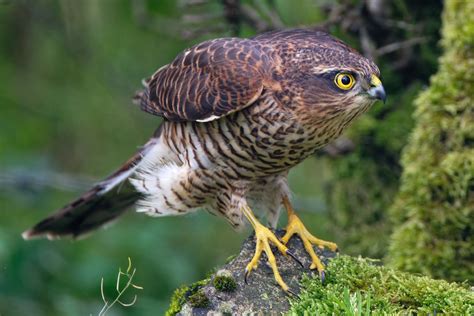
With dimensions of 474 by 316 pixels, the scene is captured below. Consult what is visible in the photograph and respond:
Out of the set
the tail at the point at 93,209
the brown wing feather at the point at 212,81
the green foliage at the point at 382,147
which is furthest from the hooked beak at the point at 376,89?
the tail at the point at 93,209

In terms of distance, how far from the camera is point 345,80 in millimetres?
3748

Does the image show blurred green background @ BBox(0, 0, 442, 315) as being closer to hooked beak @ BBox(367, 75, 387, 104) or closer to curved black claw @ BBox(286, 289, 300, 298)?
hooked beak @ BBox(367, 75, 387, 104)

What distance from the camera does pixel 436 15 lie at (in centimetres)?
546

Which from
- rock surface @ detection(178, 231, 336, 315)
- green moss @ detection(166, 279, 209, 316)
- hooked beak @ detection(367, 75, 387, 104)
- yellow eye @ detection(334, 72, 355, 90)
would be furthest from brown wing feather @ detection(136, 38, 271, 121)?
green moss @ detection(166, 279, 209, 316)

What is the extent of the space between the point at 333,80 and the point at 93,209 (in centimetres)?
211

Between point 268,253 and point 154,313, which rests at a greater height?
point 268,253

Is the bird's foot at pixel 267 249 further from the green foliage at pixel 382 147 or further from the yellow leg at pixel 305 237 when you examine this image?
the green foliage at pixel 382 147

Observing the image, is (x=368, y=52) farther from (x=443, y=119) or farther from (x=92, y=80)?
(x=92, y=80)

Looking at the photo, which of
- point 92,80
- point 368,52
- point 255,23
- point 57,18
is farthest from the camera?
point 92,80

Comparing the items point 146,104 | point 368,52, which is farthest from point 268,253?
point 368,52

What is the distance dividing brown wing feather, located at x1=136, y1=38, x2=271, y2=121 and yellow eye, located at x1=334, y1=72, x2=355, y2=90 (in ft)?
1.21

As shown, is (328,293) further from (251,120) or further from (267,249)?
(251,120)

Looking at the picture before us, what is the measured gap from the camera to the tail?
5.03 metres

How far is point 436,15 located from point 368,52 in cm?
68
